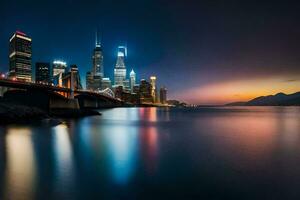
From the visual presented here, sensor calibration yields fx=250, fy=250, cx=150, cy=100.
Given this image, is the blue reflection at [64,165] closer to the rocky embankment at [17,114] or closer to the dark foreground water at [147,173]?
the dark foreground water at [147,173]

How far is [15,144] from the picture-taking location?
24.7 m

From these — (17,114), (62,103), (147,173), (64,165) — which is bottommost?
(147,173)

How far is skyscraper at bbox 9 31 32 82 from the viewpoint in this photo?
179m

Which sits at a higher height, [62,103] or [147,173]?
[62,103]

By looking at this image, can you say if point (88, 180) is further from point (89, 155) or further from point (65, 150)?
point (65, 150)

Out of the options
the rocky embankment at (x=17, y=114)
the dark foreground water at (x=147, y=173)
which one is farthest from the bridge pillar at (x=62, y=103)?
the dark foreground water at (x=147, y=173)

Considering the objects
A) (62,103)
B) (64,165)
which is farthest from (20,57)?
(64,165)

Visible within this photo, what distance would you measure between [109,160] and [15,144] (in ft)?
38.4

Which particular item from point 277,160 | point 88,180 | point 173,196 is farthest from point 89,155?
point 277,160

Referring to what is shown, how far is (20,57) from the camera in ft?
605

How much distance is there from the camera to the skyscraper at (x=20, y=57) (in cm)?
17902

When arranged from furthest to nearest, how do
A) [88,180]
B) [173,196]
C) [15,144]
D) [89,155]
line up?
[15,144] → [89,155] → [88,180] → [173,196]

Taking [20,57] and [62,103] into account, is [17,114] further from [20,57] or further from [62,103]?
[20,57]

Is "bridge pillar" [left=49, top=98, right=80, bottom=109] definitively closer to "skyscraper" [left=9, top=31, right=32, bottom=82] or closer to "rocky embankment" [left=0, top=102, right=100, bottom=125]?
"rocky embankment" [left=0, top=102, right=100, bottom=125]
